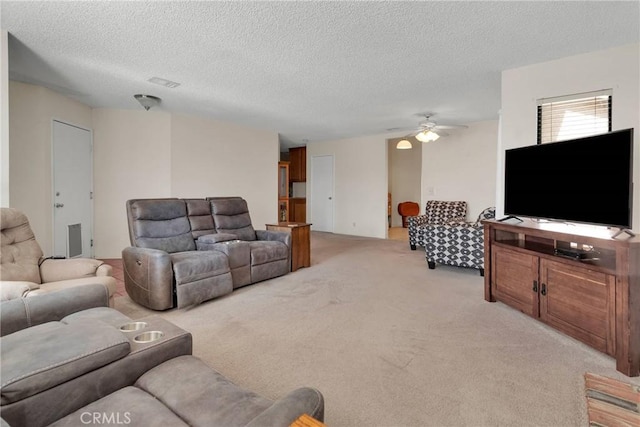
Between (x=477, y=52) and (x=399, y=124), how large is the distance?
324cm

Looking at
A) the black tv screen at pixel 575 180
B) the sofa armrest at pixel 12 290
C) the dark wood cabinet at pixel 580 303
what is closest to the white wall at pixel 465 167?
the black tv screen at pixel 575 180

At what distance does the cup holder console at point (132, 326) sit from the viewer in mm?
1563

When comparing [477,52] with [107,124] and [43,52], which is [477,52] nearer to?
[43,52]

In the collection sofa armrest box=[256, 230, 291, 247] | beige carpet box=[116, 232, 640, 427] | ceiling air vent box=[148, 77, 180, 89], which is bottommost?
beige carpet box=[116, 232, 640, 427]

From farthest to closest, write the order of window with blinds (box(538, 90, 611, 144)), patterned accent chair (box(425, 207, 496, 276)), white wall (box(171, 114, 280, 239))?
white wall (box(171, 114, 280, 239)) → patterned accent chair (box(425, 207, 496, 276)) → window with blinds (box(538, 90, 611, 144))

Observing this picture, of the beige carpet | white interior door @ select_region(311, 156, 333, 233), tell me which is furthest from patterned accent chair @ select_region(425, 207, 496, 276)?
white interior door @ select_region(311, 156, 333, 233)

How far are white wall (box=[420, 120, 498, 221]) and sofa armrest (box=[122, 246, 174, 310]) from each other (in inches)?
217

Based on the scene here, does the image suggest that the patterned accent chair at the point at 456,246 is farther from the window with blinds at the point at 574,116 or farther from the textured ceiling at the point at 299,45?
the textured ceiling at the point at 299,45

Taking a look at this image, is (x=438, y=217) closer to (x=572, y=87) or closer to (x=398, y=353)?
(x=572, y=87)

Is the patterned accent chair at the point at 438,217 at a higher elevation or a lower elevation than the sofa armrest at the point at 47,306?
higher

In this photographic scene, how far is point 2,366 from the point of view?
1078 mm

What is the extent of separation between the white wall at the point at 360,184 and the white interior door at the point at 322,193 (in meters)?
0.17

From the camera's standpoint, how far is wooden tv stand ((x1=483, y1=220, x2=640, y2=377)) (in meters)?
1.95

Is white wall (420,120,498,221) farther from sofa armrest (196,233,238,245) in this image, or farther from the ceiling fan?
sofa armrest (196,233,238,245)
